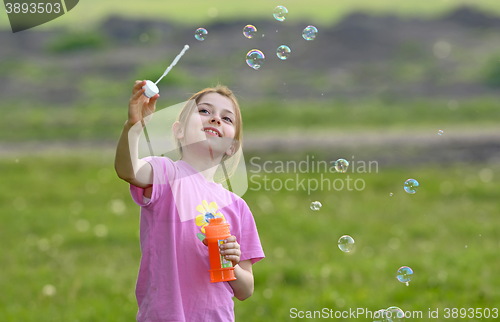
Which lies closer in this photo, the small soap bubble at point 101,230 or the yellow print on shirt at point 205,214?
the yellow print on shirt at point 205,214

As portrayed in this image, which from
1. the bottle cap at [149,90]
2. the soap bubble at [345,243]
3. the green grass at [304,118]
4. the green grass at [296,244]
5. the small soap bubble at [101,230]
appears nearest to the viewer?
the bottle cap at [149,90]

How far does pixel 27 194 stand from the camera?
834cm

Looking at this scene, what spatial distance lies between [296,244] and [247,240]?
138 inches

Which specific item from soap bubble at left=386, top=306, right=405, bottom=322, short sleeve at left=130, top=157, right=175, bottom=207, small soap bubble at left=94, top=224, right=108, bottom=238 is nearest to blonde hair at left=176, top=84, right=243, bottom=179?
short sleeve at left=130, top=157, right=175, bottom=207

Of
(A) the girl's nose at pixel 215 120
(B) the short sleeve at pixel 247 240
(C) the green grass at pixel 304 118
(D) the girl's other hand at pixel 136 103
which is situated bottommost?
(C) the green grass at pixel 304 118

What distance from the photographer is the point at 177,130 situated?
2916mm

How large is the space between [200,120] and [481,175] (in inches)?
274

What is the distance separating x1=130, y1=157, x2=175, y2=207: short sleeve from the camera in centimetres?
275

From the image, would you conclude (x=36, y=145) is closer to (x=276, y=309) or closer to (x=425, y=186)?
(x=425, y=186)

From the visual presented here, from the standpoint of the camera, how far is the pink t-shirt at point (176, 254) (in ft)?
9.02

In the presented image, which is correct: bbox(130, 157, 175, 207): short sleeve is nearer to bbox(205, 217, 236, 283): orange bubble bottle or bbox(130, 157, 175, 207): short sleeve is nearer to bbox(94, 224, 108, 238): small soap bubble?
bbox(205, 217, 236, 283): orange bubble bottle

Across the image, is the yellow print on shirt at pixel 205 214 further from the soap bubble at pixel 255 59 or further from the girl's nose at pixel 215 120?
the soap bubble at pixel 255 59

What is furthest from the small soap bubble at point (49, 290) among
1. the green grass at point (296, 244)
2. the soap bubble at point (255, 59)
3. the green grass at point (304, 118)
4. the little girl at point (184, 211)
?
the green grass at point (304, 118)

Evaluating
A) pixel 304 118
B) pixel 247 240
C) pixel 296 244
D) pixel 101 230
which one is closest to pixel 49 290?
pixel 101 230
